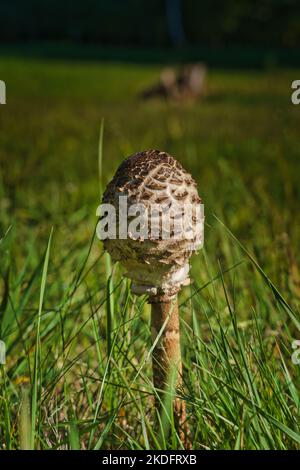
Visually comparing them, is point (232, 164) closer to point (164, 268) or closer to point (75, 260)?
point (75, 260)

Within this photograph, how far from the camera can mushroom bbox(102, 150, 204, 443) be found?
4.23 ft

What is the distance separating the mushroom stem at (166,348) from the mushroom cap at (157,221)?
0.03 m

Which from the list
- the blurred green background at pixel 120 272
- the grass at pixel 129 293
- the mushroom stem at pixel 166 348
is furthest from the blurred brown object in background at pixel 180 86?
the mushroom stem at pixel 166 348

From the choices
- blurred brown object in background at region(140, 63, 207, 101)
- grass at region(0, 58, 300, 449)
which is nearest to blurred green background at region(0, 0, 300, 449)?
grass at region(0, 58, 300, 449)

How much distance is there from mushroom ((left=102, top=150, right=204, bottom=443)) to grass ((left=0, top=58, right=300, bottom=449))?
5cm

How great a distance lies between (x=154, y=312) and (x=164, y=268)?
10cm

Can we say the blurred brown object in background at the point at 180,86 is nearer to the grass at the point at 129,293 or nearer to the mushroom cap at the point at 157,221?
the grass at the point at 129,293

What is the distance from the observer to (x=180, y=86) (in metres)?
13.1

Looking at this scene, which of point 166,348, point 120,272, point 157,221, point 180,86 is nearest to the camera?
point 157,221

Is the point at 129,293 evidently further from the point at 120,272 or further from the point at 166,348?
the point at 120,272

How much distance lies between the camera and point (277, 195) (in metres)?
3.43

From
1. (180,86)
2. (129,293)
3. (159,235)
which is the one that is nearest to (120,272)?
(129,293)

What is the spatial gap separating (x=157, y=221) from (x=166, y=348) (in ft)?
0.90
